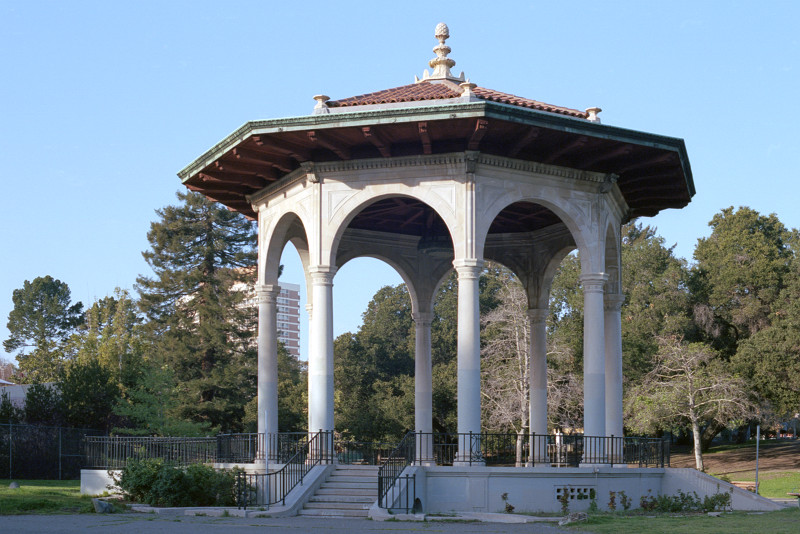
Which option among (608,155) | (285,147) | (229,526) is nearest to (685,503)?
(608,155)

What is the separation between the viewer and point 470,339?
23.3m

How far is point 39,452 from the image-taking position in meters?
47.8

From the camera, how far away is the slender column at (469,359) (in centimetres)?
2273

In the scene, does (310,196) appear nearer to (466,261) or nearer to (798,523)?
(466,261)

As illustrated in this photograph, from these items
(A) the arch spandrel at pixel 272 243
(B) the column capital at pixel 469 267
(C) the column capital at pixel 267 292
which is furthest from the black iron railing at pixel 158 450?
(B) the column capital at pixel 469 267

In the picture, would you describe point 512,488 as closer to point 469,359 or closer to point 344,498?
point 469,359

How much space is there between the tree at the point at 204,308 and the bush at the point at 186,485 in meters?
37.5

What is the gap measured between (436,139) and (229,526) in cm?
1063

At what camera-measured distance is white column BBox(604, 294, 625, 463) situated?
2798cm

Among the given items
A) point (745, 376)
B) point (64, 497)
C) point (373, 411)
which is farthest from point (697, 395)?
point (64, 497)

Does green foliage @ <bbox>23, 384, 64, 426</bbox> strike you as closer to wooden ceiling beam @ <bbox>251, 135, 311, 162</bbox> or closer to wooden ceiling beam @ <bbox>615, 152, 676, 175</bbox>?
wooden ceiling beam @ <bbox>251, 135, 311, 162</bbox>

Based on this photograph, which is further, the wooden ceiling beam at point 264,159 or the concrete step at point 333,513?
the wooden ceiling beam at point 264,159

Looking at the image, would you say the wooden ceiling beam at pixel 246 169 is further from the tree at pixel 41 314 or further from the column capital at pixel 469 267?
the tree at pixel 41 314

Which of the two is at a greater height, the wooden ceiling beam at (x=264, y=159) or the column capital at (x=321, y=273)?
the wooden ceiling beam at (x=264, y=159)
